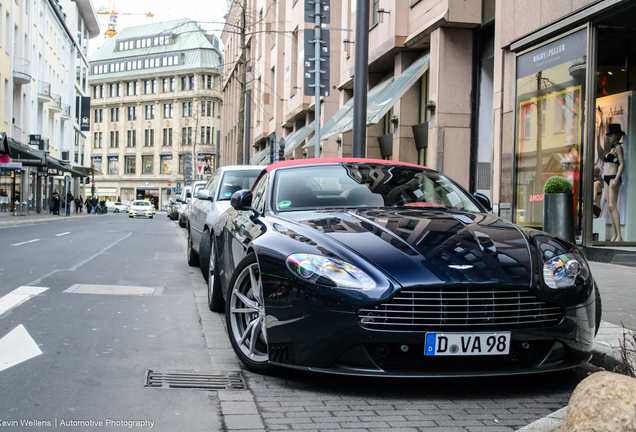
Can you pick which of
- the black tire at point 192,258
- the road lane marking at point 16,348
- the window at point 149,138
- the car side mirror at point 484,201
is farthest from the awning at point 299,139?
the window at point 149,138

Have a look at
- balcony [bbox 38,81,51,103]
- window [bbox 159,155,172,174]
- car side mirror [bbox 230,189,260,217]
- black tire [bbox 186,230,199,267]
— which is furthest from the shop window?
window [bbox 159,155,172,174]

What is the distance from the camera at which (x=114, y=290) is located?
786cm

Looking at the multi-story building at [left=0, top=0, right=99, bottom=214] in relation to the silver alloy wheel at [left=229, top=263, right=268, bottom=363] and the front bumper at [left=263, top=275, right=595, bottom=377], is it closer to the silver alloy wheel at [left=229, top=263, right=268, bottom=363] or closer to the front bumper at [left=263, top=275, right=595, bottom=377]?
the silver alloy wheel at [left=229, top=263, right=268, bottom=363]

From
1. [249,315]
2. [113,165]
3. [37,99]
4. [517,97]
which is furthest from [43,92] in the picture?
[113,165]

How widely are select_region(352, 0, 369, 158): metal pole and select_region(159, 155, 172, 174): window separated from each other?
86.8 m

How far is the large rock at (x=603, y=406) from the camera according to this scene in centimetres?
238

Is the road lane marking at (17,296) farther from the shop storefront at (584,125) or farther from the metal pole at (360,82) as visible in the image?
the shop storefront at (584,125)

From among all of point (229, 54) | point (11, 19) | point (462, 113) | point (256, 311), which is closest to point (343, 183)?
point (256, 311)

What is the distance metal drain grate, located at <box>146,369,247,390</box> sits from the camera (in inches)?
155

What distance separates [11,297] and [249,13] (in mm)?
24300

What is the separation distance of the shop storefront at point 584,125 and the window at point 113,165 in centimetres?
9298

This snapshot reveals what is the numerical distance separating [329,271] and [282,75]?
1458 inches

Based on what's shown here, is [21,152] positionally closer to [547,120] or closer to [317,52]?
[317,52]

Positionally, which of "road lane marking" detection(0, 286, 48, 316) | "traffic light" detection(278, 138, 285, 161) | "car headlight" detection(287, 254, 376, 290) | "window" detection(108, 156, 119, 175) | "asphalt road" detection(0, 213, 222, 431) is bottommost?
"asphalt road" detection(0, 213, 222, 431)
